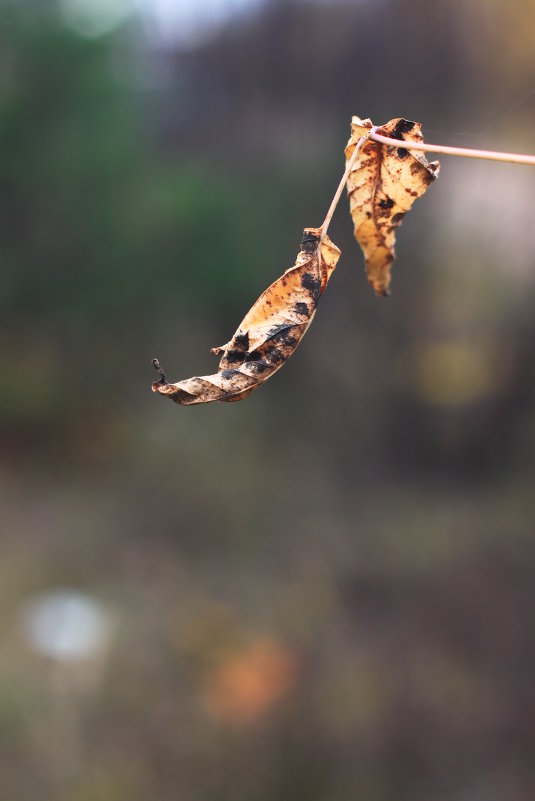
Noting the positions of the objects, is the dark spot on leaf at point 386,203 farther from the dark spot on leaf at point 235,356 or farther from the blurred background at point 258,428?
Answer: the blurred background at point 258,428

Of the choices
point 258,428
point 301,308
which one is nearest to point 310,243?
point 301,308

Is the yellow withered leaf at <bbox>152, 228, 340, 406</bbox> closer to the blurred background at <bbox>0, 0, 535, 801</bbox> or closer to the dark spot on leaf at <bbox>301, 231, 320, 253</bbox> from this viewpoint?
the dark spot on leaf at <bbox>301, 231, 320, 253</bbox>

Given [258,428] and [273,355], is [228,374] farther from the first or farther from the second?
[258,428]

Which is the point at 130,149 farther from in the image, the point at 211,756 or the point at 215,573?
the point at 211,756

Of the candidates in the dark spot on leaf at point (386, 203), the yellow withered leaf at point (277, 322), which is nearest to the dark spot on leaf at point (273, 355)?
the yellow withered leaf at point (277, 322)

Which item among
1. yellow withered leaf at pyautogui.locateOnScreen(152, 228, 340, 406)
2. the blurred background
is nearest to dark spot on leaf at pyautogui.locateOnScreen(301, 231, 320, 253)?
yellow withered leaf at pyautogui.locateOnScreen(152, 228, 340, 406)

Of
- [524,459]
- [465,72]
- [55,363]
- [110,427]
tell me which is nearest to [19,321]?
[55,363]
